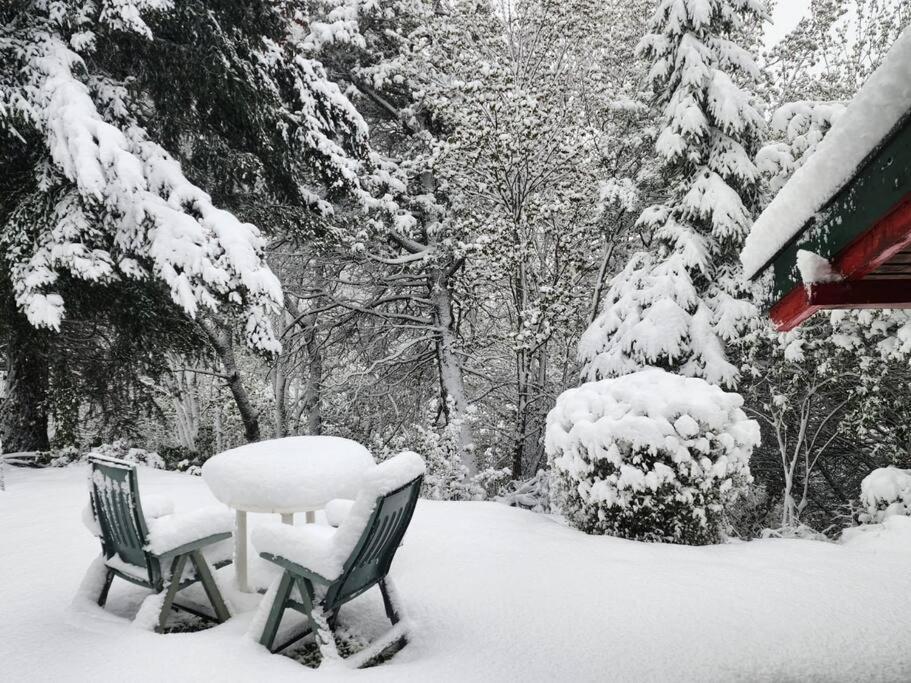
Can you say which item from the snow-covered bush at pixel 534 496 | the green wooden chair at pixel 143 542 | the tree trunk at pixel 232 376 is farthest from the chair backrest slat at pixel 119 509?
the tree trunk at pixel 232 376

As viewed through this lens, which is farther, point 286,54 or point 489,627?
point 286,54

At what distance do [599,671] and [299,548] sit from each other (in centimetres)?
154

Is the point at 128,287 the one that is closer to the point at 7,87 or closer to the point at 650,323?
the point at 7,87

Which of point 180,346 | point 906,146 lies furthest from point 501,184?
point 906,146

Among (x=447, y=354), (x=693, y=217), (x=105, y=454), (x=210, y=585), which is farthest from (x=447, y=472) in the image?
(x=210, y=585)

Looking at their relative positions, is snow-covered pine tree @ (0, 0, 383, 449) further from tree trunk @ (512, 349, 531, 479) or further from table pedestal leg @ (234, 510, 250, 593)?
tree trunk @ (512, 349, 531, 479)

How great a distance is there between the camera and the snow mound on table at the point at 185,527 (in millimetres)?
→ 2887

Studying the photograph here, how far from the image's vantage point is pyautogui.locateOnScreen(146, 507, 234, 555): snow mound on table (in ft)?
9.47

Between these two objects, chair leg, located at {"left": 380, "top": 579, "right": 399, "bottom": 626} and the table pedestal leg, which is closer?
chair leg, located at {"left": 380, "top": 579, "right": 399, "bottom": 626}

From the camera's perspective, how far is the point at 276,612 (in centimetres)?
275

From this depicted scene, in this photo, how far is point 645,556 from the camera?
439 centimetres

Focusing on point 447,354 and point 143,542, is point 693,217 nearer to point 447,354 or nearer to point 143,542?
point 447,354

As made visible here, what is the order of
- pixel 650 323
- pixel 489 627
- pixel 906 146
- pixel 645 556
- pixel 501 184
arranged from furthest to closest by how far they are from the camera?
pixel 501 184, pixel 650 323, pixel 645 556, pixel 489 627, pixel 906 146

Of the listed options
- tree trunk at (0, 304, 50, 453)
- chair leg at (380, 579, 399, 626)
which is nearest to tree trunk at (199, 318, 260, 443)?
tree trunk at (0, 304, 50, 453)
